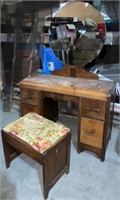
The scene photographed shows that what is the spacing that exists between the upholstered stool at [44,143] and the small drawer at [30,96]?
239 millimetres

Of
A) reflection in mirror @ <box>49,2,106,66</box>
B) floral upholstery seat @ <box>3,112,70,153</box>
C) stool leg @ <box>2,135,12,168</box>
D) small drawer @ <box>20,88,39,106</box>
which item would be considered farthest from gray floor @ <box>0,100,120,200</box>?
reflection in mirror @ <box>49,2,106,66</box>

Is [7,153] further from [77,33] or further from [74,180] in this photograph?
[77,33]

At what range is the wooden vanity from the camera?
4.81ft

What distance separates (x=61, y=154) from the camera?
4.46 ft

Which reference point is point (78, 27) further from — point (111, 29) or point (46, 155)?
point (46, 155)

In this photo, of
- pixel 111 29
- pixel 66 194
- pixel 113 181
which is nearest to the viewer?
pixel 66 194

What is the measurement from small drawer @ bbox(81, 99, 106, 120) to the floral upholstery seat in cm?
24

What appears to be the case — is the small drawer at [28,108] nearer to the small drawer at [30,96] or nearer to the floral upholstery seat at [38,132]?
the small drawer at [30,96]

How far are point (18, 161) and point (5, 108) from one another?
39.8 inches

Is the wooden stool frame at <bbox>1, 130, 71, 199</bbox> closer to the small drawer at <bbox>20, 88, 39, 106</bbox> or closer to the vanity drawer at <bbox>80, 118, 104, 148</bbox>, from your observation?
the vanity drawer at <bbox>80, 118, 104, 148</bbox>

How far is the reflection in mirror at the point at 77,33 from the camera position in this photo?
5.80 ft

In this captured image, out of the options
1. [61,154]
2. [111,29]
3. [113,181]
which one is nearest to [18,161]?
[61,154]

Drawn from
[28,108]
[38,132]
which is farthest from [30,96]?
[38,132]

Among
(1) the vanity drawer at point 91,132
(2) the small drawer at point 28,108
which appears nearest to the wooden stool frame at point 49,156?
(1) the vanity drawer at point 91,132
